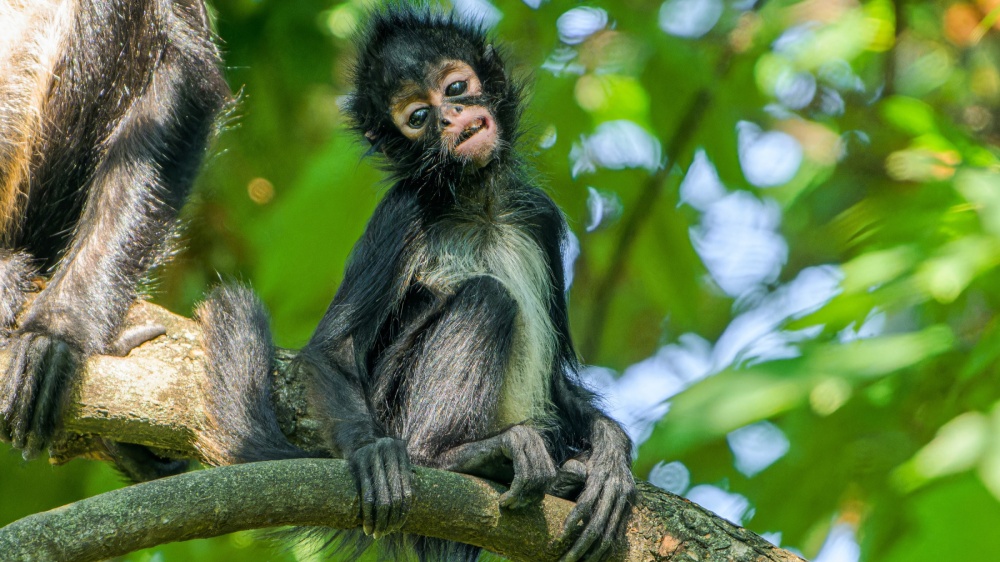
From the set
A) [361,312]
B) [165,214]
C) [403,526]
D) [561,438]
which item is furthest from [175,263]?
[403,526]

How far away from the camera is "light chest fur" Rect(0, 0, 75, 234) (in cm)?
606

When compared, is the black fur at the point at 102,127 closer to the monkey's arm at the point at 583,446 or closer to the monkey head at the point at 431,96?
the monkey head at the point at 431,96

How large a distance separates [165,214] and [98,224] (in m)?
0.42

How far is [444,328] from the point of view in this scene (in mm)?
5016

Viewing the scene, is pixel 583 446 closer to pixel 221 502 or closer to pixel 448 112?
pixel 448 112

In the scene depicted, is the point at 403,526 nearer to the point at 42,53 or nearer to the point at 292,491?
the point at 292,491

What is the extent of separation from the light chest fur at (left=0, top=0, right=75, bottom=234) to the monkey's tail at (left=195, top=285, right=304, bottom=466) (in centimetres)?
169

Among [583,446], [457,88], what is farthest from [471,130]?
[583,446]

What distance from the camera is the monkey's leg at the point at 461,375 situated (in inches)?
191

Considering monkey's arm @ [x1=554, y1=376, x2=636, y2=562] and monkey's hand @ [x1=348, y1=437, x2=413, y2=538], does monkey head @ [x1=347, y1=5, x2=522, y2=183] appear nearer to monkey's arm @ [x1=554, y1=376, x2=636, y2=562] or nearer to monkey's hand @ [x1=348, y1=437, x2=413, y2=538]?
monkey's arm @ [x1=554, y1=376, x2=636, y2=562]

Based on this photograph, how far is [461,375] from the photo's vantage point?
489 cm

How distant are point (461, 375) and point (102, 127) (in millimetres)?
2710

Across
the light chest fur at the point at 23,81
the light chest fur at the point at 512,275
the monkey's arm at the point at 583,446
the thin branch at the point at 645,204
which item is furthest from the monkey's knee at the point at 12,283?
the thin branch at the point at 645,204

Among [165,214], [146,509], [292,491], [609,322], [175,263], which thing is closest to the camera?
A: [146,509]
